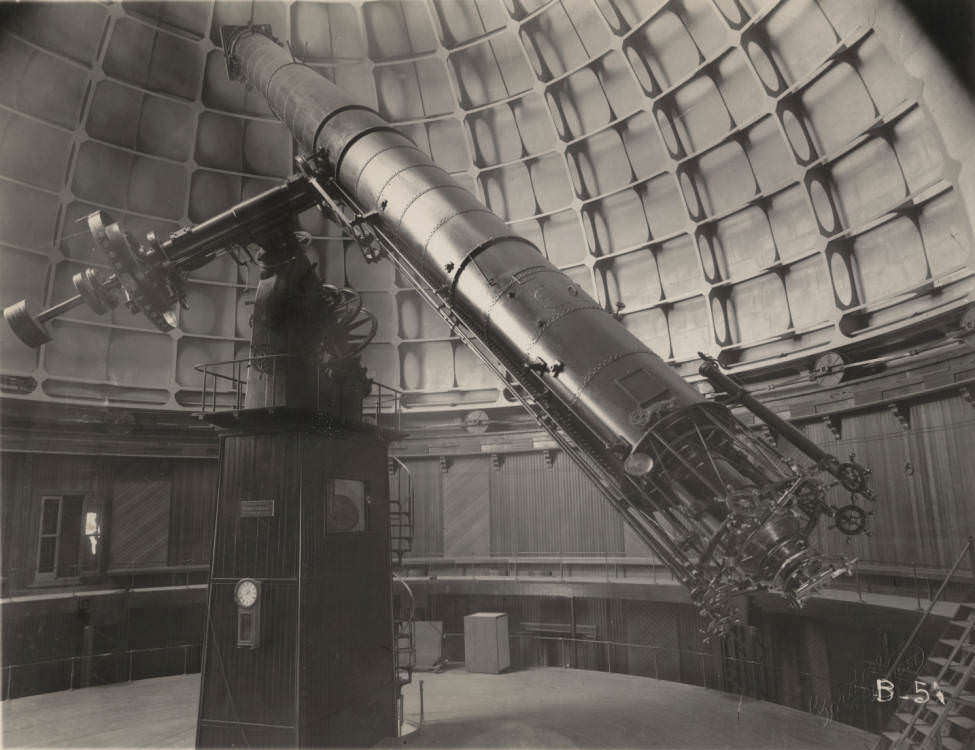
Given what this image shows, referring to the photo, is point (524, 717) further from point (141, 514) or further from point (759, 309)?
point (141, 514)

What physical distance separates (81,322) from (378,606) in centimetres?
963

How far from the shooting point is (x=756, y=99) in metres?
11.8

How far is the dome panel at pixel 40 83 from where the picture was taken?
12.7 metres

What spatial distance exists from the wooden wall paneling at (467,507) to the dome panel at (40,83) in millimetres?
10988

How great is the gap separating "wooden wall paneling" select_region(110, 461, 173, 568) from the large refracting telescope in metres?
6.49

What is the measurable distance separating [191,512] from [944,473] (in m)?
14.4

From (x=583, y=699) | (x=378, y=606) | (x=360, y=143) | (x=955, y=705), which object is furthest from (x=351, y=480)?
(x=955, y=705)

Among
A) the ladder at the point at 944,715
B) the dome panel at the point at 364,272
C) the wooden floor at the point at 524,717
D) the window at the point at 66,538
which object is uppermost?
the dome panel at the point at 364,272

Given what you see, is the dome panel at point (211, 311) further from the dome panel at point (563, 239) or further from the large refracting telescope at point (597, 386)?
the dome panel at point (563, 239)

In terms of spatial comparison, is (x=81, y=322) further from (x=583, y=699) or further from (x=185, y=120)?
(x=583, y=699)

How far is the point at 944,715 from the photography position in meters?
6.37

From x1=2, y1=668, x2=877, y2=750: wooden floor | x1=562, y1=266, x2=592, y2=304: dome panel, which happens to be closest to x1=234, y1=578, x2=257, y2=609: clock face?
x1=2, y1=668, x2=877, y2=750: wooden floor

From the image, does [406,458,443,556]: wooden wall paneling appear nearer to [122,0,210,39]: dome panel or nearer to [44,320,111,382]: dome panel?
[44,320,111,382]: dome panel

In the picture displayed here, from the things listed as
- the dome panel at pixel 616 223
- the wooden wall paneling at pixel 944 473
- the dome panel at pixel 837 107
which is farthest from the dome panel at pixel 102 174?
the wooden wall paneling at pixel 944 473
